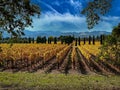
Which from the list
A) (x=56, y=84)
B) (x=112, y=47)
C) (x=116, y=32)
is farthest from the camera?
(x=112, y=47)

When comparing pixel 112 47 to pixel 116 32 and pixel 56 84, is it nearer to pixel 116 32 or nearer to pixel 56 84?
pixel 116 32

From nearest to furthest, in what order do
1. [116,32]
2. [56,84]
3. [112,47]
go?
[56,84] < [116,32] < [112,47]

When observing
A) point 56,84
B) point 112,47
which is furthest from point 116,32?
point 56,84

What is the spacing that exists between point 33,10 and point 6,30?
2.53m

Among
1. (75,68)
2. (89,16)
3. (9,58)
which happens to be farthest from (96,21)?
(9,58)

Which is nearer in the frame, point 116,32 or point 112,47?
point 116,32

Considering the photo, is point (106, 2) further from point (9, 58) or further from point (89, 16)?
point (9, 58)

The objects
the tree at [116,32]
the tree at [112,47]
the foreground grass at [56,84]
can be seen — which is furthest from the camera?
the tree at [112,47]

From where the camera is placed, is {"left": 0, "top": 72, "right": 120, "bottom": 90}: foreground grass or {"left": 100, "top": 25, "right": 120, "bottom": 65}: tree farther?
{"left": 100, "top": 25, "right": 120, "bottom": 65}: tree

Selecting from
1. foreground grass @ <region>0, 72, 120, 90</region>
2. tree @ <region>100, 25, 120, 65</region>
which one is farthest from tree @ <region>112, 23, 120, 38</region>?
foreground grass @ <region>0, 72, 120, 90</region>

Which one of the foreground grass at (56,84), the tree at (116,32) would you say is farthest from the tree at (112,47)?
the foreground grass at (56,84)

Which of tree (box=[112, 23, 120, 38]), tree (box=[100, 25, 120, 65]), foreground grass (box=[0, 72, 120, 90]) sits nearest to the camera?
foreground grass (box=[0, 72, 120, 90])

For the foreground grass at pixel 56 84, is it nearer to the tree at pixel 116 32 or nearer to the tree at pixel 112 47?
the tree at pixel 112 47

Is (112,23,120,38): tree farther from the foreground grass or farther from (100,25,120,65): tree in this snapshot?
the foreground grass
